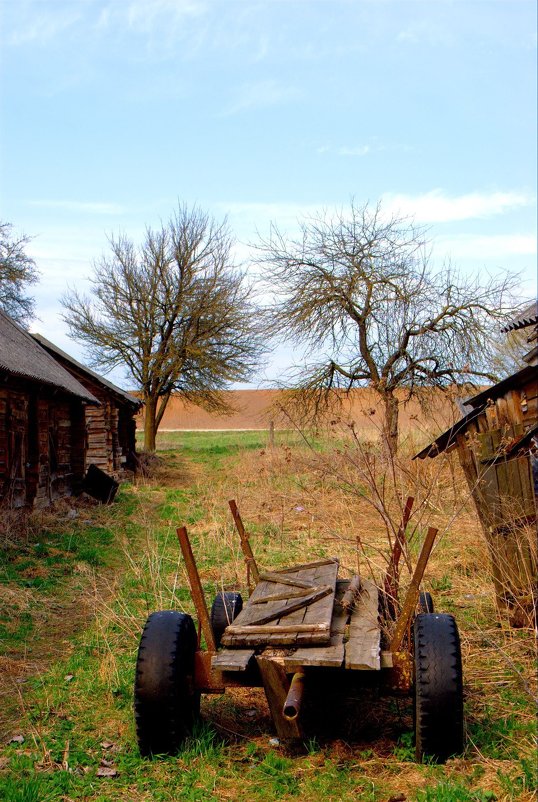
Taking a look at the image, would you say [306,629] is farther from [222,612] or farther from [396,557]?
[222,612]

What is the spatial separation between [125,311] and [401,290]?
15.8 metres

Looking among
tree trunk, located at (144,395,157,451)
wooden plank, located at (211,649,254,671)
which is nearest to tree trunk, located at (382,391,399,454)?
wooden plank, located at (211,649,254,671)

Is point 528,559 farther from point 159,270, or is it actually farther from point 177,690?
point 159,270

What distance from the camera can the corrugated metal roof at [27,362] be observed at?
12883 mm

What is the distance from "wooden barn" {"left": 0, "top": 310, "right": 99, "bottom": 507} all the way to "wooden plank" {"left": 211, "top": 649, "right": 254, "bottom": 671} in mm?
8677

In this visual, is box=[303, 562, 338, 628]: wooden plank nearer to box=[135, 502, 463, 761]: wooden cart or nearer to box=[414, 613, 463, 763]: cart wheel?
box=[135, 502, 463, 761]: wooden cart

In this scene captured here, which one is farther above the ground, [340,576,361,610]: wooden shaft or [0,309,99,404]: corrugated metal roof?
[0,309,99,404]: corrugated metal roof

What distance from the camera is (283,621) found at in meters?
4.50

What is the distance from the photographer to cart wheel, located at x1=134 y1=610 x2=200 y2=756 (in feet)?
13.6

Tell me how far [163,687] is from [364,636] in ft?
4.04

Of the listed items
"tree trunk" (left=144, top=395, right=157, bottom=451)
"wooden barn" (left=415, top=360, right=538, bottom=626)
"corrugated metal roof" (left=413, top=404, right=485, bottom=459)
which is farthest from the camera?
"tree trunk" (left=144, top=395, right=157, bottom=451)

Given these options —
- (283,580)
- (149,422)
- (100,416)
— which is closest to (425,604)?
(283,580)

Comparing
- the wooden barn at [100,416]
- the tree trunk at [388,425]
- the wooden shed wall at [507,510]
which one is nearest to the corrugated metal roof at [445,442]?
the tree trunk at [388,425]

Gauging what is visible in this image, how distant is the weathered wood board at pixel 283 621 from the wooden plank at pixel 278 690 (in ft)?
0.57
